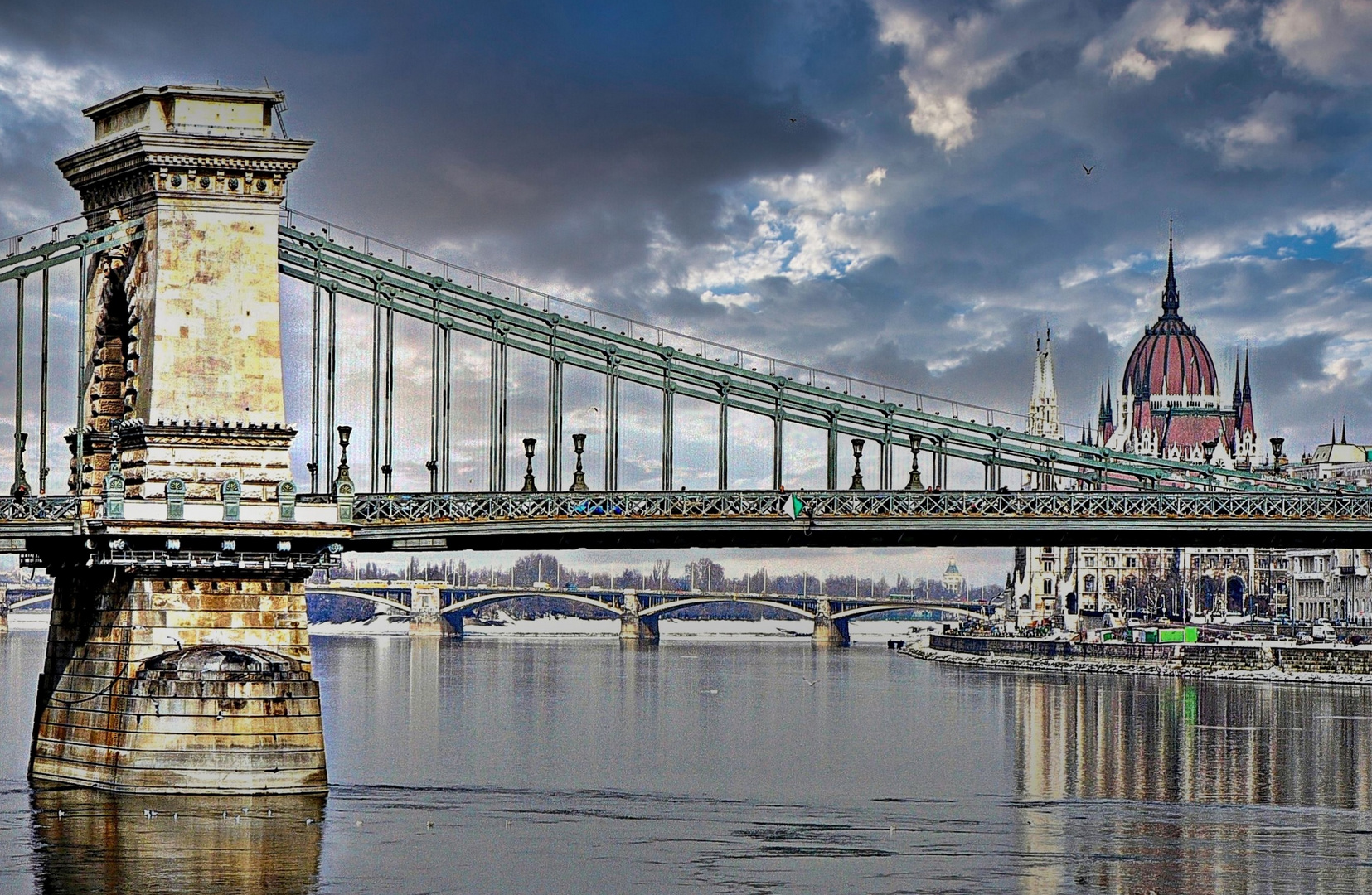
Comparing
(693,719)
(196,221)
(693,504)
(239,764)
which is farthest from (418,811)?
(693,719)

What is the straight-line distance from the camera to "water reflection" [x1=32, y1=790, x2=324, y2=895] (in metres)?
50.6

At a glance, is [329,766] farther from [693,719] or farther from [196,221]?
[693,719]

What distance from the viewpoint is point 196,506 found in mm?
60125

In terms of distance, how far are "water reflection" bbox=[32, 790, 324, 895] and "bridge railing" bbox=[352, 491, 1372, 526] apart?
30.5 ft

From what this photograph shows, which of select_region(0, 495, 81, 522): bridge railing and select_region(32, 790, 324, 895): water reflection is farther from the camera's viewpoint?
select_region(0, 495, 81, 522): bridge railing

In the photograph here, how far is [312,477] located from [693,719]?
5370 centimetres

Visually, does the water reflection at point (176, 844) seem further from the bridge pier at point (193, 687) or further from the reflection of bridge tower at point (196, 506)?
the reflection of bridge tower at point (196, 506)

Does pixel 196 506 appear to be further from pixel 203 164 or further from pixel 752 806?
pixel 752 806

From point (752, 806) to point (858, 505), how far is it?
34.6 ft

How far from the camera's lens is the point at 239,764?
59469mm

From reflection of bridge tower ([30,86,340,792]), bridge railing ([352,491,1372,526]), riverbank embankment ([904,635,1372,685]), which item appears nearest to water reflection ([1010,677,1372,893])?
bridge railing ([352,491,1372,526])

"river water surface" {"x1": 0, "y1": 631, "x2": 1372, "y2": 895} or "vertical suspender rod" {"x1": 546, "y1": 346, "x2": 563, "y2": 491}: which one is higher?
"vertical suspender rod" {"x1": 546, "y1": 346, "x2": 563, "y2": 491}

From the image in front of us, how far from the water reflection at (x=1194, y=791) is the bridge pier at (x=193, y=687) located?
20.5m

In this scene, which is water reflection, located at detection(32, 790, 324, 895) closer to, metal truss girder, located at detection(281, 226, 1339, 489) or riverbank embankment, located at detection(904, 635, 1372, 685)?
metal truss girder, located at detection(281, 226, 1339, 489)
